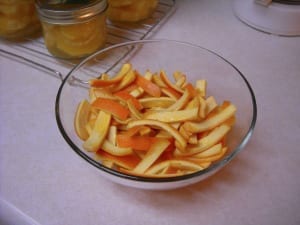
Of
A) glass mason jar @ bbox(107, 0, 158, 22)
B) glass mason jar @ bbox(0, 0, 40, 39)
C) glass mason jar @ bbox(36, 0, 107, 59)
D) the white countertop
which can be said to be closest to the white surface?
the white countertop

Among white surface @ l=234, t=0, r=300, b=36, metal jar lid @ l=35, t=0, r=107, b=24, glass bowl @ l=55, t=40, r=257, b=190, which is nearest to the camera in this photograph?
glass bowl @ l=55, t=40, r=257, b=190

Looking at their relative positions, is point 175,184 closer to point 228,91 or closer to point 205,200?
point 205,200

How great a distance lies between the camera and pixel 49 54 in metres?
0.74

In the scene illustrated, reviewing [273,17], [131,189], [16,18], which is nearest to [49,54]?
[16,18]

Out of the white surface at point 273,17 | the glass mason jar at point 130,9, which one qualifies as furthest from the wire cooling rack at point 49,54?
the white surface at point 273,17

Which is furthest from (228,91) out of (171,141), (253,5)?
(253,5)

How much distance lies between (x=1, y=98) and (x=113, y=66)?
22 centimetres

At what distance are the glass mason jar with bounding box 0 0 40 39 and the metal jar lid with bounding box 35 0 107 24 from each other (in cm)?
7

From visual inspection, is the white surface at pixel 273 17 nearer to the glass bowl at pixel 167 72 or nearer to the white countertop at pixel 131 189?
the white countertop at pixel 131 189

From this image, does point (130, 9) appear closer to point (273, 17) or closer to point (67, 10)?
point (67, 10)

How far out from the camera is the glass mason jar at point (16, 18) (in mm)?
690

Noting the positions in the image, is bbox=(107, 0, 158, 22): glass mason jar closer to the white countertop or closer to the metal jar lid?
the metal jar lid

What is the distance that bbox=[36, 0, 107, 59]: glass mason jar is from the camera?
2.07ft

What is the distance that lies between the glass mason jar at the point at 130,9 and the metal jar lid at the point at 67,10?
10cm
